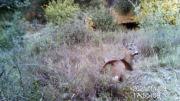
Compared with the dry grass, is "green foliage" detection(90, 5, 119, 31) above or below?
above

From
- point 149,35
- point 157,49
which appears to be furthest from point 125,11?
point 157,49

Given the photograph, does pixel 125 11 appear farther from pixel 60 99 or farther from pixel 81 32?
pixel 60 99

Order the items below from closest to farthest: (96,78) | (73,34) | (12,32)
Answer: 1. (96,78)
2. (12,32)
3. (73,34)

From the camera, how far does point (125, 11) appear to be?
36.3 ft

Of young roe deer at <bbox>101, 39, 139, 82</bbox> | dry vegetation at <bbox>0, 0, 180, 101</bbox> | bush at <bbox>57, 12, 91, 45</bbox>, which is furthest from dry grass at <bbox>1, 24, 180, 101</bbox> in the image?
bush at <bbox>57, 12, 91, 45</bbox>

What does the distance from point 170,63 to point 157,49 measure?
1.06 metres

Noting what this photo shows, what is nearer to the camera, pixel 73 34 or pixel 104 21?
pixel 73 34

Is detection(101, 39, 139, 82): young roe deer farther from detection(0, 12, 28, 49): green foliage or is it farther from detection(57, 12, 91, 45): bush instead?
detection(0, 12, 28, 49): green foliage

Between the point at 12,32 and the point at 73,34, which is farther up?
the point at 12,32

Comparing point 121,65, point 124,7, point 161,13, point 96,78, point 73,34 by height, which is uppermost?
point 124,7

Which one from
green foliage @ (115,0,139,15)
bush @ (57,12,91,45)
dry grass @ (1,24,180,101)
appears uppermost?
green foliage @ (115,0,139,15)

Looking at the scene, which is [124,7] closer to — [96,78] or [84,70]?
[84,70]

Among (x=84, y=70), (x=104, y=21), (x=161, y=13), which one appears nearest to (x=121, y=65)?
(x=84, y=70)

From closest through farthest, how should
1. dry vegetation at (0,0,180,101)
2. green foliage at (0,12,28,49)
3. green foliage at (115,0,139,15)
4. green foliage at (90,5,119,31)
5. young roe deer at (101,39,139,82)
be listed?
1. dry vegetation at (0,0,180,101)
2. young roe deer at (101,39,139,82)
3. green foliage at (0,12,28,49)
4. green foliage at (90,5,119,31)
5. green foliage at (115,0,139,15)
